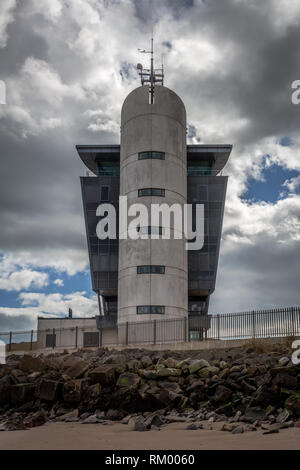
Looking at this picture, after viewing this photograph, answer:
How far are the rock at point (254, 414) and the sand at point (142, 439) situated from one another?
90 centimetres

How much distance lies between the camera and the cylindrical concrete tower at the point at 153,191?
143 feet

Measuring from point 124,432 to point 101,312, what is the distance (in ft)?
141

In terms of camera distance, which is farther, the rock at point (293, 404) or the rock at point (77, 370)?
the rock at point (77, 370)

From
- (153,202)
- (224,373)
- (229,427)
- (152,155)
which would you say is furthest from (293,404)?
(152,155)

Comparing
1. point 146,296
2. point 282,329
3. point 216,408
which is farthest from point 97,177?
point 216,408

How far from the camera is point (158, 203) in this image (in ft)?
147

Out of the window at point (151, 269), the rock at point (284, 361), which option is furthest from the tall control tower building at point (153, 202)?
the rock at point (284, 361)

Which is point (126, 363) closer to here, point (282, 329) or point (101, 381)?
point (101, 381)

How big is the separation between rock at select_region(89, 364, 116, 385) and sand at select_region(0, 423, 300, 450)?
3.90m

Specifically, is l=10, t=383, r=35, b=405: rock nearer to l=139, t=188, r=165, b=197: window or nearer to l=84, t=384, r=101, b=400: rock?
l=84, t=384, r=101, b=400: rock

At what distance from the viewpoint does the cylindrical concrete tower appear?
4356 cm

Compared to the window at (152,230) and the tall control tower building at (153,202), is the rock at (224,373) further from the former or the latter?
the window at (152,230)

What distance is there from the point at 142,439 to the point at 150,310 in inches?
1170

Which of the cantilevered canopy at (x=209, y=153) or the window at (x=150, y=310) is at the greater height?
the cantilevered canopy at (x=209, y=153)
